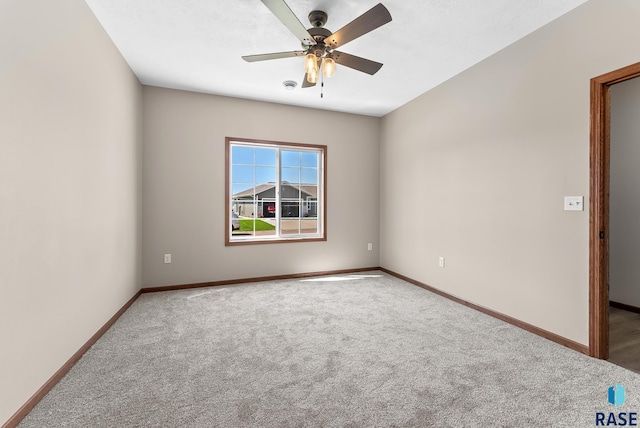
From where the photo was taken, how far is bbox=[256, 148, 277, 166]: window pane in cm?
440

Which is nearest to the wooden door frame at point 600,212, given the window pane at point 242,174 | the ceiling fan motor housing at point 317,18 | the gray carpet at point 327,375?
the gray carpet at point 327,375

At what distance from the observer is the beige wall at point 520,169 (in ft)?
7.28

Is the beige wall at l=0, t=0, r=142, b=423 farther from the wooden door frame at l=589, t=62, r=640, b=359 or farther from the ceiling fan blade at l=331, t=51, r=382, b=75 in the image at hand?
the wooden door frame at l=589, t=62, r=640, b=359

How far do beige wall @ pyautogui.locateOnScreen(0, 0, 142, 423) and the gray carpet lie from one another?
0.32m

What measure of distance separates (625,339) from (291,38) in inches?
150

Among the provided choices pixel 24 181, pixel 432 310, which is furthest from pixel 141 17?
pixel 432 310

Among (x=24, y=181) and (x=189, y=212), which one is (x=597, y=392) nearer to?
(x=24, y=181)

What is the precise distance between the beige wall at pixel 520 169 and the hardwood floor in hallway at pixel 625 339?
0.24 meters

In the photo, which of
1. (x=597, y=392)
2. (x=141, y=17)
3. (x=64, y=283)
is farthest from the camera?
(x=141, y=17)

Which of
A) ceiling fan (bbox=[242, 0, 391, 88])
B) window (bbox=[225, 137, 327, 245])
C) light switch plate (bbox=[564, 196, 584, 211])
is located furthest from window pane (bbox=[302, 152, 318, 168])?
light switch plate (bbox=[564, 196, 584, 211])

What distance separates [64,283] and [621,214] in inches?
205

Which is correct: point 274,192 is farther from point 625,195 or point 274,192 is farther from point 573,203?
point 625,195

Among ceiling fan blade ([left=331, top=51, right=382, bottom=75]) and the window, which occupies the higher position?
ceiling fan blade ([left=331, top=51, right=382, bottom=75])

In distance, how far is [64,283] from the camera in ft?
6.36
